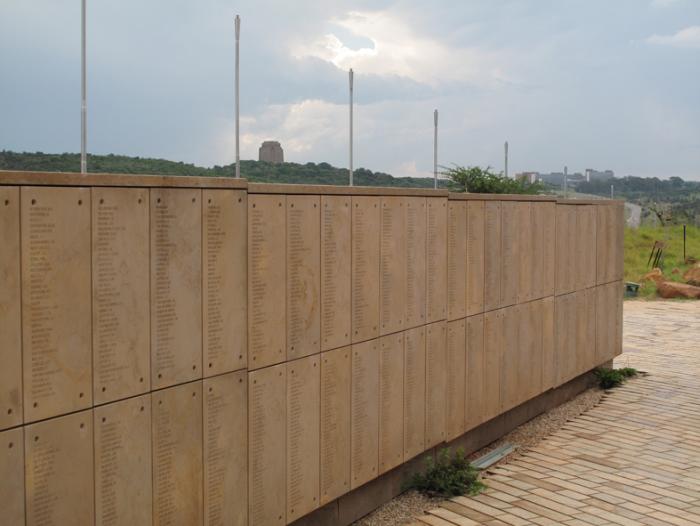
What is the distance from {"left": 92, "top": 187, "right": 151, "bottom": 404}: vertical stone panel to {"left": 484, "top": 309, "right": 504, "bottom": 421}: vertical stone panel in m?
4.40

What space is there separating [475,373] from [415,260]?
157 cm

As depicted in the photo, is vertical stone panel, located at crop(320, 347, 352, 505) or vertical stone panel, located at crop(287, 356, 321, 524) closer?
vertical stone panel, located at crop(287, 356, 321, 524)

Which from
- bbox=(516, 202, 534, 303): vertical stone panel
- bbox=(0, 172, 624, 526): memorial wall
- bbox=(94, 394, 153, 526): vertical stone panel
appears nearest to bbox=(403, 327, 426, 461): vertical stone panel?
bbox=(0, 172, 624, 526): memorial wall

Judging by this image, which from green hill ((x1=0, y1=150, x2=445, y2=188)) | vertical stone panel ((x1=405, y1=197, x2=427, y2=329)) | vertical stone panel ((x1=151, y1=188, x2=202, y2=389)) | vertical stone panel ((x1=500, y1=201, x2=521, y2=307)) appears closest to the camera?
green hill ((x1=0, y1=150, x2=445, y2=188))

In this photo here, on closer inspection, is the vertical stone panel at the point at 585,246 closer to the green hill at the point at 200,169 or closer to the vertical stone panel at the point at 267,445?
the green hill at the point at 200,169

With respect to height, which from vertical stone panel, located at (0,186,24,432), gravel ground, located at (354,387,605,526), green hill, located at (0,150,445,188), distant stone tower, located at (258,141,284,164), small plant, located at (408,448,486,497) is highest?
distant stone tower, located at (258,141,284,164)

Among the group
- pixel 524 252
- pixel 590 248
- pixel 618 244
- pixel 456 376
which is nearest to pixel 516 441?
pixel 456 376

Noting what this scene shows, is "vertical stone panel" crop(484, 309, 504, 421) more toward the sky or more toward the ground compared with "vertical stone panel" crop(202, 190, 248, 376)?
more toward the ground

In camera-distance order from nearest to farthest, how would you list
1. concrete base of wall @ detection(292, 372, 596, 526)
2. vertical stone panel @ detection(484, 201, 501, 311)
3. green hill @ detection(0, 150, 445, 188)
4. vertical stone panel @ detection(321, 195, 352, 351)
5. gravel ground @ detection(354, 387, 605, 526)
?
green hill @ detection(0, 150, 445, 188) < vertical stone panel @ detection(321, 195, 352, 351) < concrete base of wall @ detection(292, 372, 596, 526) < gravel ground @ detection(354, 387, 605, 526) < vertical stone panel @ detection(484, 201, 501, 311)

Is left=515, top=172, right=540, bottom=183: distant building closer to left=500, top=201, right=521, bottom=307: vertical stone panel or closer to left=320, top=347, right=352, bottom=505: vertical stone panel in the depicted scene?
left=500, top=201, right=521, bottom=307: vertical stone panel

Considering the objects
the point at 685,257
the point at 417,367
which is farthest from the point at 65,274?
the point at 685,257

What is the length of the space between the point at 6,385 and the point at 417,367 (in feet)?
12.7

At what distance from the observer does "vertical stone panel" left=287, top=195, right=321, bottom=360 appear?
5.23 metres

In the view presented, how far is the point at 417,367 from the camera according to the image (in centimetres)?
671
